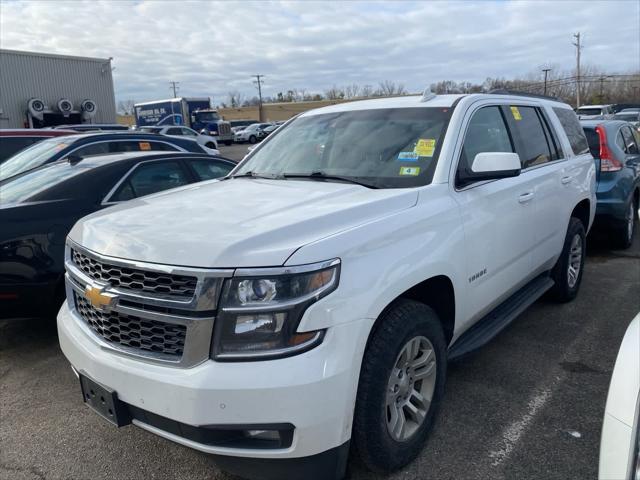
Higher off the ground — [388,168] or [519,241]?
Result: [388,168]

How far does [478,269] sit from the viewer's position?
3.20 meters

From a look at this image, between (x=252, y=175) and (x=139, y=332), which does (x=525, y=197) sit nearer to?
(x=252, y=175)

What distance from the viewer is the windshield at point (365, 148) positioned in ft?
10.5

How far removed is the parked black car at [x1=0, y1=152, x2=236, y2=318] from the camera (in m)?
3.92

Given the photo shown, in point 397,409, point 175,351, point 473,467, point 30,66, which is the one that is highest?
point 30,66

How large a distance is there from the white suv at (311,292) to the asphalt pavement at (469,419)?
0.35 metres

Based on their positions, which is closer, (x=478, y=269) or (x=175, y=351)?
(x=175, y=351)

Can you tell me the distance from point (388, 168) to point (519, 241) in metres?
1.20

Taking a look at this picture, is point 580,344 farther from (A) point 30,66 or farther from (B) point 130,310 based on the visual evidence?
(A) point 30,66

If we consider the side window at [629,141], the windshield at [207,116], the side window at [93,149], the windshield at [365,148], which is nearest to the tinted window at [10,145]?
the side window at [93,149]

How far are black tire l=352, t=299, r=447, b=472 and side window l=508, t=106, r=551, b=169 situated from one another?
2008 millimetres

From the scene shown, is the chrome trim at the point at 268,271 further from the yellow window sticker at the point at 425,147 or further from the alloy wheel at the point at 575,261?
the alloy wheel at the point at 575,261

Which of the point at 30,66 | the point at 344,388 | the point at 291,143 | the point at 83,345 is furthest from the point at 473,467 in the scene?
the point at 30,66

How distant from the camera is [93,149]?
23.0ft
